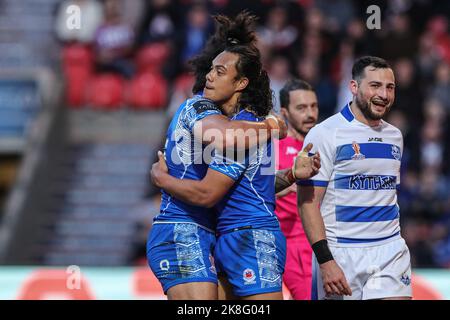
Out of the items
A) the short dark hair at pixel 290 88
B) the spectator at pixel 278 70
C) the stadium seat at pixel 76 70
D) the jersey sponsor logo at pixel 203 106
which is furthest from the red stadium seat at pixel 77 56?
the jersey sponsor logo at pixel 203 106

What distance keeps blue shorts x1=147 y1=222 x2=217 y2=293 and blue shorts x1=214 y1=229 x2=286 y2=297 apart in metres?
0.10

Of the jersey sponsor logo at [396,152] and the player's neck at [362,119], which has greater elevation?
the player's neck at [362,119]

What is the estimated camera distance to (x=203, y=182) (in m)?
5.71

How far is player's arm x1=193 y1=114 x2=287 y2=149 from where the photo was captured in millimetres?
5676

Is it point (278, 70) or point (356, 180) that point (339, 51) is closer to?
point (278, 70)

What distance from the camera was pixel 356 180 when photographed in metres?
6.24

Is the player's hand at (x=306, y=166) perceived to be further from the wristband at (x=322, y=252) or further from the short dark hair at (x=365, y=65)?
the short dark hair at (x=365, y=65)

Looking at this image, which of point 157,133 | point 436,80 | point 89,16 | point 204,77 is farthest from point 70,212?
point 204,77

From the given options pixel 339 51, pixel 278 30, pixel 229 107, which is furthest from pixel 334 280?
pixel 278 30

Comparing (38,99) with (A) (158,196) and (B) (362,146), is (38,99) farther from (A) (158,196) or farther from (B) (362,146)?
(B) (362,146)

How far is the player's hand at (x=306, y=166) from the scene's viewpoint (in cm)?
588

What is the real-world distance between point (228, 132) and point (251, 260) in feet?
2.44

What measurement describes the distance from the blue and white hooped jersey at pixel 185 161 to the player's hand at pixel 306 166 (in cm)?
54

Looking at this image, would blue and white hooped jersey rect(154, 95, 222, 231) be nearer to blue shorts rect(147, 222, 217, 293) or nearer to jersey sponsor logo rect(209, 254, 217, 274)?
blue shorts rect(147, 222, 217, 293)
